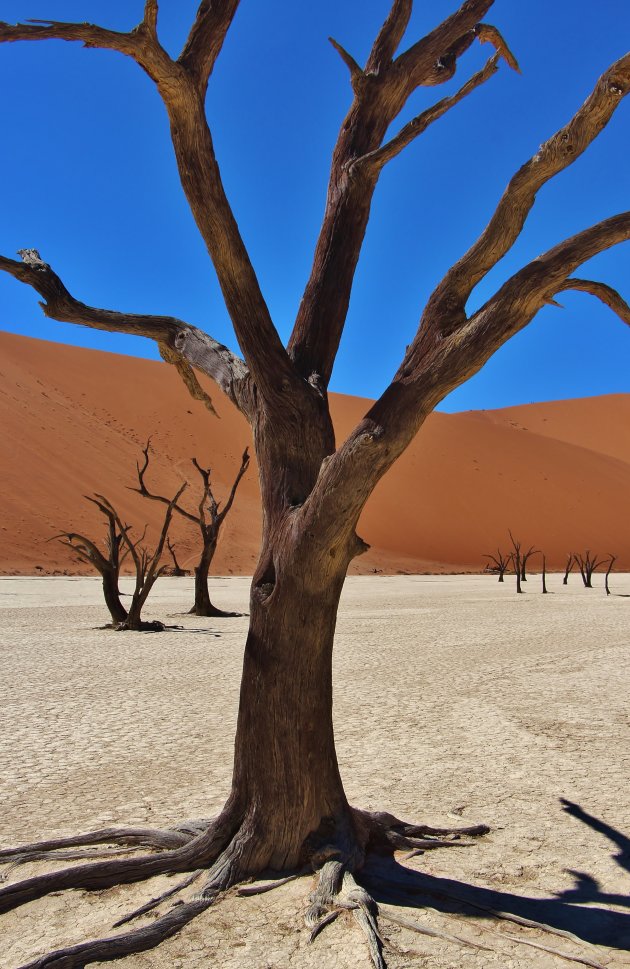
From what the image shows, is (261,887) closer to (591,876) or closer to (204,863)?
(204,863)

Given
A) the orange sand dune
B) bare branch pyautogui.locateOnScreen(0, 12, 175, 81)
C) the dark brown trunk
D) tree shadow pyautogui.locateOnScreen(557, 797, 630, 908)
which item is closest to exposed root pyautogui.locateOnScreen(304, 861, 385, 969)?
tree shadow pyautogui.locateOnScreen(557, 797, 630, 908)

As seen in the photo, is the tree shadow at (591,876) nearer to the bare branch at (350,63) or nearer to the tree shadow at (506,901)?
the tree shadow at (506,901)

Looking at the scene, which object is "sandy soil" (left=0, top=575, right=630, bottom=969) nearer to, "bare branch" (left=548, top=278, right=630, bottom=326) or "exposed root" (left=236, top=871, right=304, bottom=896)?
"exposed root" (left=236, top=871, right=304, bottom=896)

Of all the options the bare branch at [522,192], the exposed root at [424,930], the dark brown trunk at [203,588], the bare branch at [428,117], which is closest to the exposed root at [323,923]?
the exposed root at [424,930]

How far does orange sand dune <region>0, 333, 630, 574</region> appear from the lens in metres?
39.2

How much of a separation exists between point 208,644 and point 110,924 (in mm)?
9095

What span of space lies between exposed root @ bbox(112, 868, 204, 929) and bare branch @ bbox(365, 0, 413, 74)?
3674mm

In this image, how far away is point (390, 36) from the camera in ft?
12.2

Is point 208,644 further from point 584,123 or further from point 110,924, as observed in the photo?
point 584,123

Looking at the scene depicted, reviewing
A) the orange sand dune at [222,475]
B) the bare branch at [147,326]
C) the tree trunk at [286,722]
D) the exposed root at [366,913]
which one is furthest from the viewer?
the orange sand dune at [222,475]

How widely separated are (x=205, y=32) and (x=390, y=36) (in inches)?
39.2

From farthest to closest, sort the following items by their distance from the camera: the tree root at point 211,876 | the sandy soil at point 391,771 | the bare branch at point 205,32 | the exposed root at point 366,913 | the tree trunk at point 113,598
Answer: the tree trunk at point 113,598, the bare branch at point 205,32, the sandy soil at point 391,771, the tree root at point 211,876, the exposed root at point 366,913

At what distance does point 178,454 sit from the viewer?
52250mm

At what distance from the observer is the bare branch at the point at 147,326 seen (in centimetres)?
365
